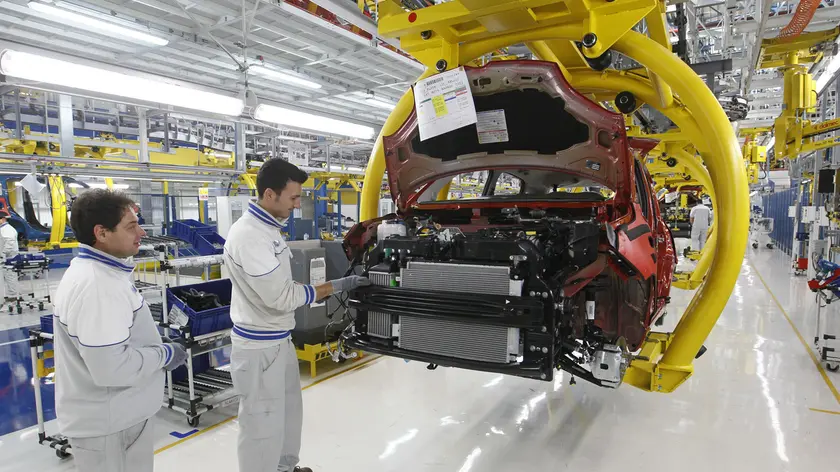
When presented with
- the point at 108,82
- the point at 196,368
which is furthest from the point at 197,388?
the point at 108,82

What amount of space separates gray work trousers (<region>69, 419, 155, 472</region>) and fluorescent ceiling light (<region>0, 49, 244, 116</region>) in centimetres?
338

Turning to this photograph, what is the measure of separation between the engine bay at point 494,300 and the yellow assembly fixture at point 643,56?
53 cm

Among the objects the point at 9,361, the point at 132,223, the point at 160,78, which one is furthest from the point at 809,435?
the point at 9,361

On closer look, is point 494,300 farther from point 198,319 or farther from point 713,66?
point 713,66

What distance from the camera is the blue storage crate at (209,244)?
34.0ft

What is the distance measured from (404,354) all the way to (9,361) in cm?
549

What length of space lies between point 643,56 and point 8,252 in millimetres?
9203

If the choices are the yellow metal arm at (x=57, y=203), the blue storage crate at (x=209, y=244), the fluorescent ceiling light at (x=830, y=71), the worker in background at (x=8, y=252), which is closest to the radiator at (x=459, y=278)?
the fluorescent ceiling light at (x=830, y=71)

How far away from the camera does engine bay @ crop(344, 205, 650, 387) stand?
2246 mm

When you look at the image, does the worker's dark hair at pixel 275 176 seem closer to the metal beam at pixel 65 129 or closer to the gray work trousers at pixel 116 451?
the gray work trousers at pixel 116 451

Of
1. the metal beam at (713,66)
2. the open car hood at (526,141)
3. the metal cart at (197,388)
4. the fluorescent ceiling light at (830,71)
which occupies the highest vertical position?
the fluorescent ceiling light at (830,71)

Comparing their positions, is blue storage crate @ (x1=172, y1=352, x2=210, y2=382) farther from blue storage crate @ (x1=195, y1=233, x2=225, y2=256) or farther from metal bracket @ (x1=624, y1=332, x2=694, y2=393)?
blue storage crate @ (x1=195, y1=233, x2=225, y2=256)

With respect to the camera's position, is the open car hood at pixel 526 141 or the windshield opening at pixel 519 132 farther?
the windshield opening at pixel 519 132

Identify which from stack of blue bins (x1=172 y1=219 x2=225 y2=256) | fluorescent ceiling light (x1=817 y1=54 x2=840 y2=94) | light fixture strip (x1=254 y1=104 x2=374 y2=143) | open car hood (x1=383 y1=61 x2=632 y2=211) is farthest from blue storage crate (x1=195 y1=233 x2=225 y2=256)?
fluorescent ceiling light (x1=817 y1=54 x2=840 y2=94)
